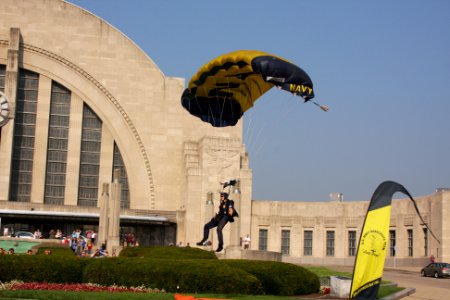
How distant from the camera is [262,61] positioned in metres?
23.5

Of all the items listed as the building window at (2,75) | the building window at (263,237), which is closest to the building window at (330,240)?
the building window at (263,237)

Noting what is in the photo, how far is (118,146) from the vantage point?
59250mm

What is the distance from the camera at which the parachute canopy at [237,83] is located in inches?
918

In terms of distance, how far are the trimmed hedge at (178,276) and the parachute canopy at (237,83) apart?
18.9 ft

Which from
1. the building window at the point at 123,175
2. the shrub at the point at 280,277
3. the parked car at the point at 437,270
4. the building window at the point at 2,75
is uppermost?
the building window at the point at 2,75

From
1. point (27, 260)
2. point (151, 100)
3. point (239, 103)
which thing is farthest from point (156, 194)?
point (27, 260)

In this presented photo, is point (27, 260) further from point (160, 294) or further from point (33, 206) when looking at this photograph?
point (33, 206)

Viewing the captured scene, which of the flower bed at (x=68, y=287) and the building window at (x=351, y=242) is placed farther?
the building window at (x=351, y=242)

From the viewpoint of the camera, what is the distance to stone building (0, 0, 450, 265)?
55906mm

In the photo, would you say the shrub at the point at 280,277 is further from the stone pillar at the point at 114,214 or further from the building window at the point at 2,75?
the building window at the point at 2,75

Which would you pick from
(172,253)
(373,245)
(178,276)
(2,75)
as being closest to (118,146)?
(2,75)

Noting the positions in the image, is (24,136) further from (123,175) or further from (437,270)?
(437,270)

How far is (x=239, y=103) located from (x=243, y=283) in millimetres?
8134

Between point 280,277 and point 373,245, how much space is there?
10.6 meters
